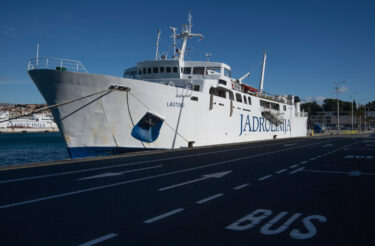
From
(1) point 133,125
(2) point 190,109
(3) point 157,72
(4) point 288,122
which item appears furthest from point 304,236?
(4) point 288,122

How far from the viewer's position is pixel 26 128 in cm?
12606

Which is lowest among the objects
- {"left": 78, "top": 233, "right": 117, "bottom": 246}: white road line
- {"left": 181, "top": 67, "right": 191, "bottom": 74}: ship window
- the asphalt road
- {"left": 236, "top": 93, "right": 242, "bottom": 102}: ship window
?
the asphalt road

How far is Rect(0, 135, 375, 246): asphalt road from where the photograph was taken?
453 cm

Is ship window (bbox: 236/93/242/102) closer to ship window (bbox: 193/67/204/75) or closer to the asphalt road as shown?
ship window (bbox: 193/67/204/75)

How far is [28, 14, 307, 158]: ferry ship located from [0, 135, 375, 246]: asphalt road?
624 centimetres

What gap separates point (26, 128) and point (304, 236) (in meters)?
140

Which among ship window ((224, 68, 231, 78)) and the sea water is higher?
ship window ((224, 68, 231, 78))

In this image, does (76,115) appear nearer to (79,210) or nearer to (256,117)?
(79,210)

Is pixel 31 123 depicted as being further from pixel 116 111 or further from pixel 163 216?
pixel 163 216

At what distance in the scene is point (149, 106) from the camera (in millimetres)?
18891

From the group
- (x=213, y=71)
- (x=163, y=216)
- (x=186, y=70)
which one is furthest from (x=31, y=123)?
(x=163, y=216)

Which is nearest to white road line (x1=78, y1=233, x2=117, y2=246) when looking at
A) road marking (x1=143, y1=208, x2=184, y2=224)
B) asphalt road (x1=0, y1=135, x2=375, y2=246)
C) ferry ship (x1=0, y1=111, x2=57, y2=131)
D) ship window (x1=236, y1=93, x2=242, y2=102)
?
asphalt road (x1=0, y1=135, x2=375, y2=246)

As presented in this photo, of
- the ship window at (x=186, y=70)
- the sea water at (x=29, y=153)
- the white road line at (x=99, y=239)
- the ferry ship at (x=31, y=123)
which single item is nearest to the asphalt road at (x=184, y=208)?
the white road line at (x=99, y=239)

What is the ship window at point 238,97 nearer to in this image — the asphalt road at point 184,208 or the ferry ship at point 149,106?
the ferry ship at point 149,106
